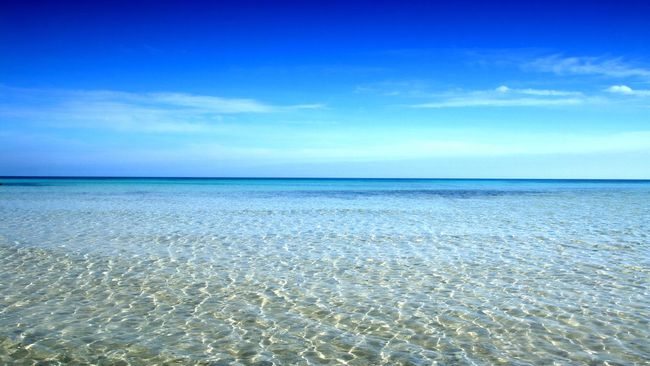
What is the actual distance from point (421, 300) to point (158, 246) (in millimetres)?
9916

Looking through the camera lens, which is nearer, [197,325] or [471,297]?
[197,325]

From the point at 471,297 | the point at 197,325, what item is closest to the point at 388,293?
the point at 471,297

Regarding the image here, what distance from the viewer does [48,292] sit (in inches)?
395

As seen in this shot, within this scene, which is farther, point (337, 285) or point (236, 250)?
point (236, 250)

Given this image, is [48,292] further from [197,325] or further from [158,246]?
[158,246]

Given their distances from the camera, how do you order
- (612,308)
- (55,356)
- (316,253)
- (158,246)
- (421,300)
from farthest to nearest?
(158,246) → (316,253) → (421,300) → (612,308) → (55,356)

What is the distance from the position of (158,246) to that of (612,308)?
13051mm

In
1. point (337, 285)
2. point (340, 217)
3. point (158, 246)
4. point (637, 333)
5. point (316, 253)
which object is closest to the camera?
point (637, 333)

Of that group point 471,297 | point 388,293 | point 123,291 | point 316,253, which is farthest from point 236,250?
point 471,297

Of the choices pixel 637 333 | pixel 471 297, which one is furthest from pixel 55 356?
pixel 637 333

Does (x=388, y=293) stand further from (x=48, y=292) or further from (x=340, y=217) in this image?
(x=340, y=217)

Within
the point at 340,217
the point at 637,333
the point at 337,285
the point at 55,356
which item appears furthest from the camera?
the point at 340,217

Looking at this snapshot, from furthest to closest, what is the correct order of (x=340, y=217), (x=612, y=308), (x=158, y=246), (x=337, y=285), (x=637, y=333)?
(x=340, y=217)
(x=158, y=246)
(x=337, y=285)
(x=612, y=308)
(x=637, y=333)

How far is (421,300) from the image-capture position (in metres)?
9.74
